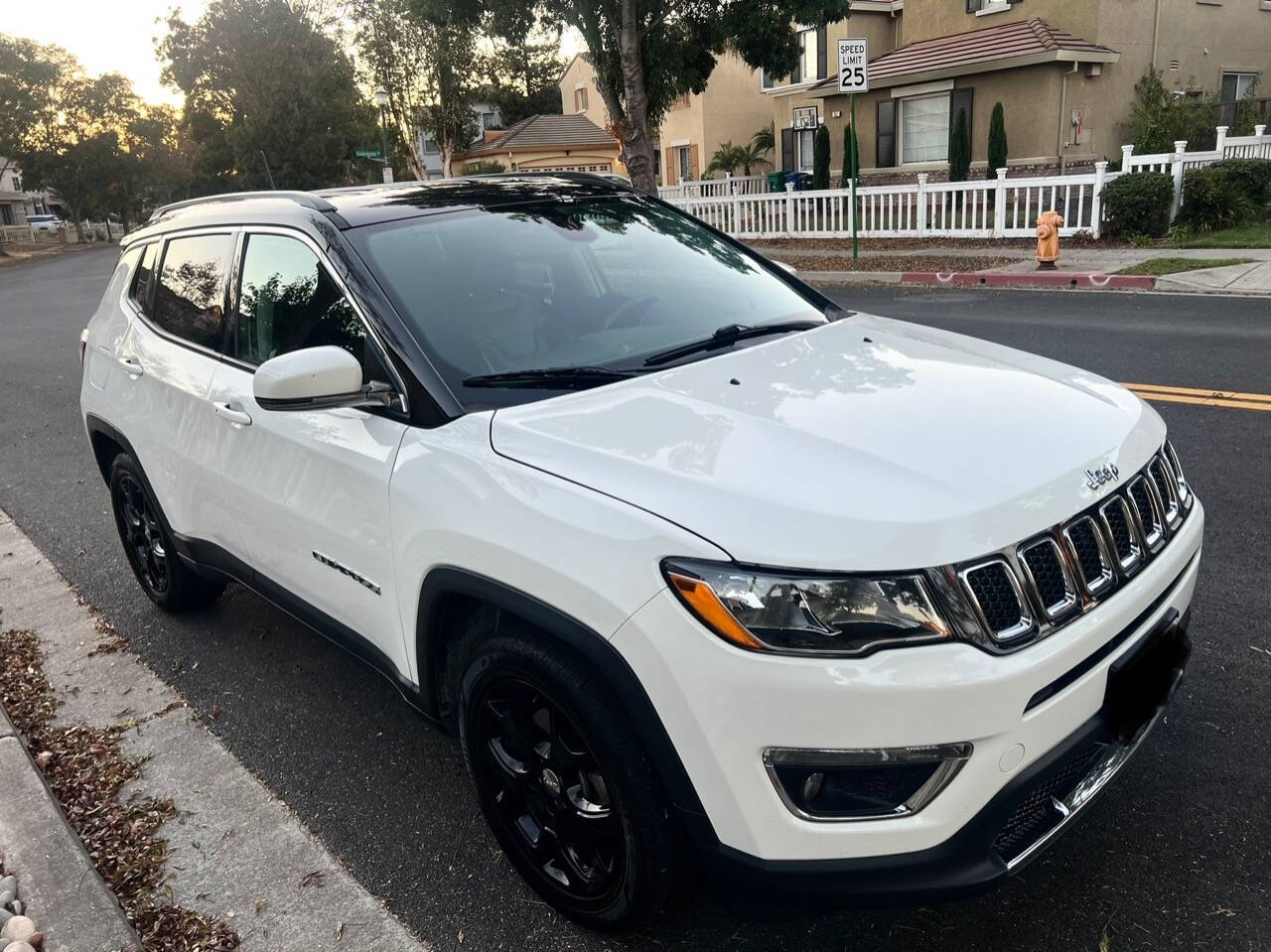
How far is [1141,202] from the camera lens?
48.4 feet

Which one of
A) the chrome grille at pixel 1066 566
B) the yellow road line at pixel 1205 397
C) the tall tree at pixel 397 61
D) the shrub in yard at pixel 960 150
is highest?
the tall tree at pixel 397 61

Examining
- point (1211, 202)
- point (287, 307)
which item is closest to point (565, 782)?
point (287, 307)

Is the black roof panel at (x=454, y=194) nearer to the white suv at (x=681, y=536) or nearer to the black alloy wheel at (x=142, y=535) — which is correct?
the white suv at (x=681, y=536)

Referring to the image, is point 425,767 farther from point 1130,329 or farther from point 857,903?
point 1130,329

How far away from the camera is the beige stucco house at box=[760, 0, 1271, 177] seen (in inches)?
900

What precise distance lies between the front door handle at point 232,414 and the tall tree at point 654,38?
51.9ft

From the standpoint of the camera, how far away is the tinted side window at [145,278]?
4.24 meters

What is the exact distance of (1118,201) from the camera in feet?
48.9

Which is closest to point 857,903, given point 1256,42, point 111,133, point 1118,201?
point 1118,201

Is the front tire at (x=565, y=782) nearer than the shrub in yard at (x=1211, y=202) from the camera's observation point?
Yes

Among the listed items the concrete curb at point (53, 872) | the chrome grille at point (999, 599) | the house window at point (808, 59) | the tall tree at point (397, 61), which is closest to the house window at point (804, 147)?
the house window at point (808, 59)

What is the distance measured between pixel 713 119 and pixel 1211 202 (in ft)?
78.8

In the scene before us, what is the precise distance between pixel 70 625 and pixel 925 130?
25450 millimetres

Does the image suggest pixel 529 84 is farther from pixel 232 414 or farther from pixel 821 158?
pixel 232 414
